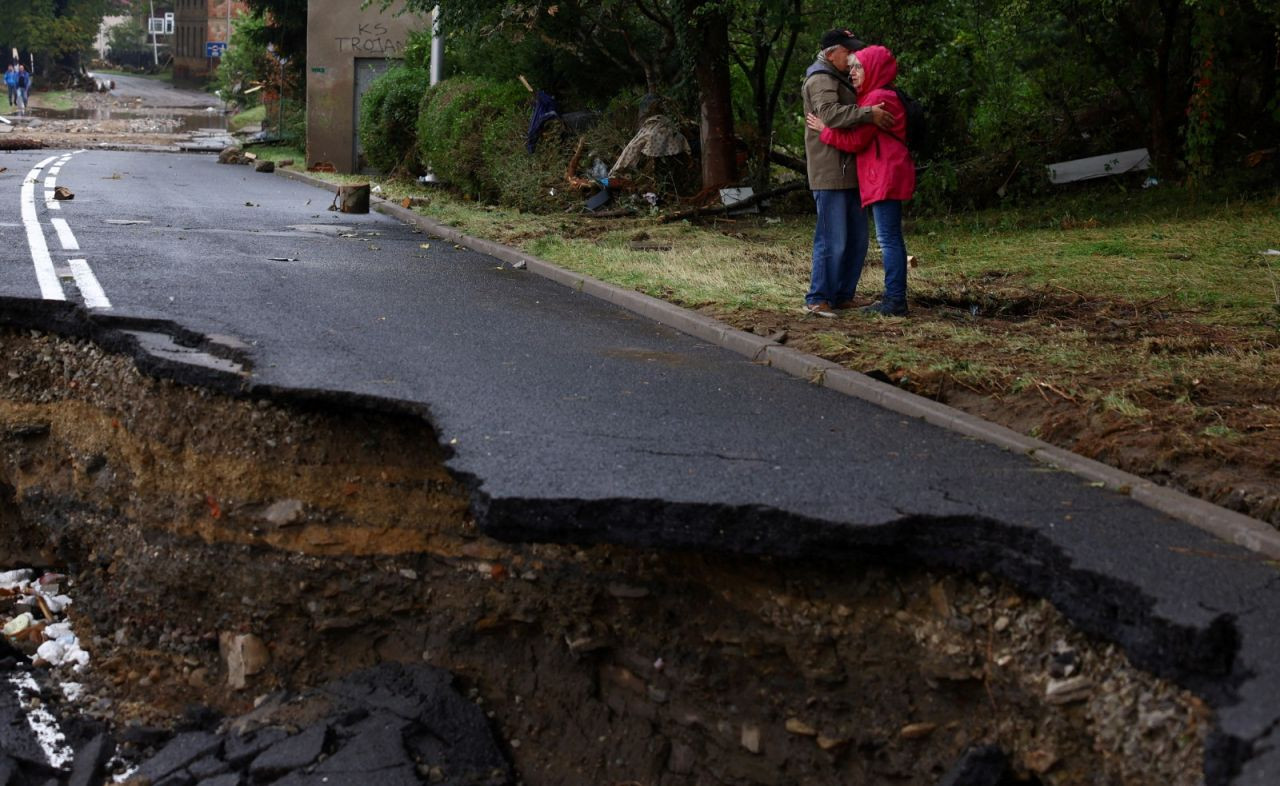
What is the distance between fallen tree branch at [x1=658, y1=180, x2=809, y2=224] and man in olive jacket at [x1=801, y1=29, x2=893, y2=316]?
220 inches

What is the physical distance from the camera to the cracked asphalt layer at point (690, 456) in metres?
3.68

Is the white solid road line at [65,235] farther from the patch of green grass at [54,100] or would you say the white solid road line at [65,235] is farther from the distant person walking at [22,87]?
the patch of green grass at [54,100]

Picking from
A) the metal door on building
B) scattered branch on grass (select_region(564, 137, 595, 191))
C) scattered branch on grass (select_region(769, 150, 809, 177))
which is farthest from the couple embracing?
the metal door on building

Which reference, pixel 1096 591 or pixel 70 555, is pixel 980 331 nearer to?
pixel 1096 591

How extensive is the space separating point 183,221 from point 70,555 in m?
8.06

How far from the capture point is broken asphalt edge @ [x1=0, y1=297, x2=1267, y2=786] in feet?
11.2

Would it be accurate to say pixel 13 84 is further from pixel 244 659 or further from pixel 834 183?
pixel 244 659

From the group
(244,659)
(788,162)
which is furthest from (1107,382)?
(788,162)

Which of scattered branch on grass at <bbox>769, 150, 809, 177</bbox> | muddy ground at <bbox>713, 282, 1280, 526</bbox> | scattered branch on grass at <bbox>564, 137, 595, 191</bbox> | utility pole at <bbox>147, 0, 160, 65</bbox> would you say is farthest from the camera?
utility pole at <bbox>147, 0, 160, 65</bbox>

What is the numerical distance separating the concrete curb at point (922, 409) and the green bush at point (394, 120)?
11791mm

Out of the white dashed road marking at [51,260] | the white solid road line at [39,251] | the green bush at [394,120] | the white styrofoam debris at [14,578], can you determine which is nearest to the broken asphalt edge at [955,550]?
the white styrofoam debris at [14,578]

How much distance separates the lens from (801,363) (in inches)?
273

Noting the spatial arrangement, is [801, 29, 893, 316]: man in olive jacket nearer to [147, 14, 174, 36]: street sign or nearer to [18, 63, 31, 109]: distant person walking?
[18, 63, 31, 109]: distant person walking

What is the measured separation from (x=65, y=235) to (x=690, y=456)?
8583mm
